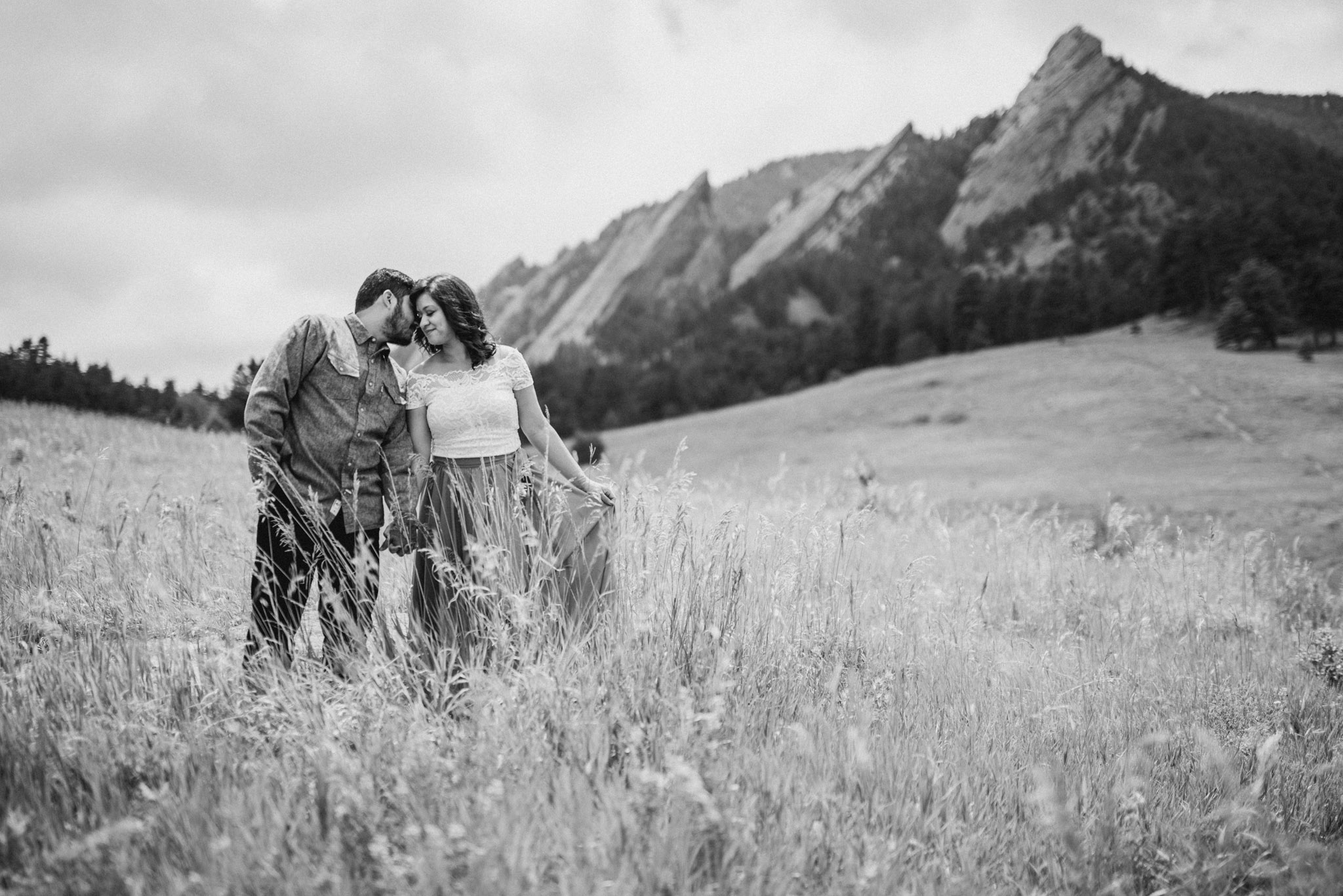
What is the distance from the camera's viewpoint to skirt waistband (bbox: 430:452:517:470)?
4141 mm

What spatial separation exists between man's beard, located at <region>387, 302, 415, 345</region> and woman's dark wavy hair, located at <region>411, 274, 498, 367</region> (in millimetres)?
45

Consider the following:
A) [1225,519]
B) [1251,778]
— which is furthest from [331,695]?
[1225,519]

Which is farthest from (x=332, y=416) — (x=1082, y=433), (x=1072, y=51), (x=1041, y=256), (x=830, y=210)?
(x=1072, y=51)

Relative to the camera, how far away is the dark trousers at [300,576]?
10.7 ft

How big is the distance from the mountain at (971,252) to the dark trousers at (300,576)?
59971mm

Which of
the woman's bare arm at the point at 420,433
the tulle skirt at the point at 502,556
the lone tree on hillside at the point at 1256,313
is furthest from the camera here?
the lone tree on hillside at the point at 1256,313

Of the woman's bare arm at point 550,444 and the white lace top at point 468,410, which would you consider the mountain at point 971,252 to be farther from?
the white lace top at point 468,410

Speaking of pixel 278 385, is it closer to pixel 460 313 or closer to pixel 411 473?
pixel 411 473

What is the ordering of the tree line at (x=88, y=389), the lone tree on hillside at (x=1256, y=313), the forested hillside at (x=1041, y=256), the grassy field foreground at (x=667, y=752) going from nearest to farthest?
1. the grassy field foreground at (x=667, y=752)
2. the tree line at (x=88, y=389)
3. the lone tree on hillside at (x=1256, y=313)
4. the forested hillside at (x=1041, y=256)

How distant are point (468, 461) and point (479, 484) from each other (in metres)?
0.26

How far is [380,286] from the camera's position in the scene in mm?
4156

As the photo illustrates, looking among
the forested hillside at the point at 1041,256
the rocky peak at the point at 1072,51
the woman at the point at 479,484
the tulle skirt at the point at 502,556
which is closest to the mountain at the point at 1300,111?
the forested hillside at the point at 1041,256

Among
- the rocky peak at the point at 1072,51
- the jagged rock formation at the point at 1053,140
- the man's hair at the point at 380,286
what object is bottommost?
the man's hair at the point at 380,286

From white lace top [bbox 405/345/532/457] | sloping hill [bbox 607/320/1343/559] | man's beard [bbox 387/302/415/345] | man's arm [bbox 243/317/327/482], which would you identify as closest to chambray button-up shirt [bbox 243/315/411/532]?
man's arm [bbox 243/317/327/482]
